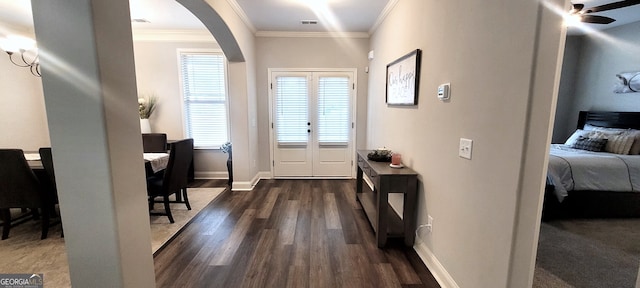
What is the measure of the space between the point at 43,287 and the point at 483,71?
3.38m

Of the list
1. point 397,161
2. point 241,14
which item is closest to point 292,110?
point 241,14

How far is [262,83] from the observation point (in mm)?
4520

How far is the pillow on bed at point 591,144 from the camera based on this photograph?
327 centimetres

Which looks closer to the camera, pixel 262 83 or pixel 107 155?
pixel 107 155

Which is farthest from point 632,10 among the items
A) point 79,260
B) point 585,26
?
point 79,260

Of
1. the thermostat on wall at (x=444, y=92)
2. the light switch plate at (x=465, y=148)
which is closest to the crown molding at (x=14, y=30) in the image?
the thermostat on wall at (x=444, y=92)

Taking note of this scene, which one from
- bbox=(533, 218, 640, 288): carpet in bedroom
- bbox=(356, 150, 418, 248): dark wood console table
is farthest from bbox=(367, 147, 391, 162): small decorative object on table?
bbox=(533, 218, 640, 288): carpet in bedroom

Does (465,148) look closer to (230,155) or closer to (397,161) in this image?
(397,161)

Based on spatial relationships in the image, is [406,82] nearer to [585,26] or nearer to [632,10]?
[632,10]

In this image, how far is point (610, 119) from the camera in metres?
3.80

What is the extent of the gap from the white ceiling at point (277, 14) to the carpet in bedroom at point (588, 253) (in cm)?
281

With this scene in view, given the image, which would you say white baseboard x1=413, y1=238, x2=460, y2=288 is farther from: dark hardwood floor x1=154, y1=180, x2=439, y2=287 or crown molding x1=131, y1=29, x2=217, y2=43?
crown molding x1=131, y1=29, x2=217, y2=43

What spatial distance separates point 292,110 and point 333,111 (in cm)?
78

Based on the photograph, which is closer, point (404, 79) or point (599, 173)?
point (404, 79)
